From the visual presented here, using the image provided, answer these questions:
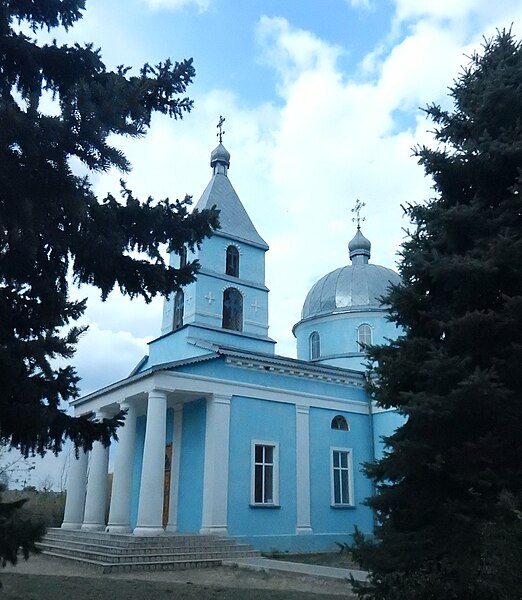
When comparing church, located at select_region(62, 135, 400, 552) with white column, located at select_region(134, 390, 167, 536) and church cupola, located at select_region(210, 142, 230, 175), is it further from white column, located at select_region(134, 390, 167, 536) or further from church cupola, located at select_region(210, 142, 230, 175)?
church cupola, located at select_region(210, 142, 230, 175)

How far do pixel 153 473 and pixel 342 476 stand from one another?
7051 millimetres

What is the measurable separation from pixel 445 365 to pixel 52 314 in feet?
13.7

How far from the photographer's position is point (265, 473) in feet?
60.5

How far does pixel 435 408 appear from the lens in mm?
6613

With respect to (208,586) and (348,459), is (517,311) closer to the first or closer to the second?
(208,586)

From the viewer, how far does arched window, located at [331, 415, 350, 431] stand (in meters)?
20.7

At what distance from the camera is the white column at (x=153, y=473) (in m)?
15.5

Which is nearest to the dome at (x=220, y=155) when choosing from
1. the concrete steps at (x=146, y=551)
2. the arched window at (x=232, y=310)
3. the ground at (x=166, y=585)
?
the arched window at (x=232, y=310)

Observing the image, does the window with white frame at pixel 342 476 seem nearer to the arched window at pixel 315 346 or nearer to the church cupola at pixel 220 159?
the arched window at pixel 315 346

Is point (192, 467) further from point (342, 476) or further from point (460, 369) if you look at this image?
point (460, 369)

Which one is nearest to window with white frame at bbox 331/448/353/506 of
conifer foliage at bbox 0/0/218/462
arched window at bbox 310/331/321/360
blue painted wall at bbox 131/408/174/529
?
blue painted wall at bbox 131/408/174/529

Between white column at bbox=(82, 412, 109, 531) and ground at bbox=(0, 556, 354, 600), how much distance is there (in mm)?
4919

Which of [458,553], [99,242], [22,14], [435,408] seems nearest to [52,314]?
[99,242]

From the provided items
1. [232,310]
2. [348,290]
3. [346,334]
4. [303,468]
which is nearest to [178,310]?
[232,310]
